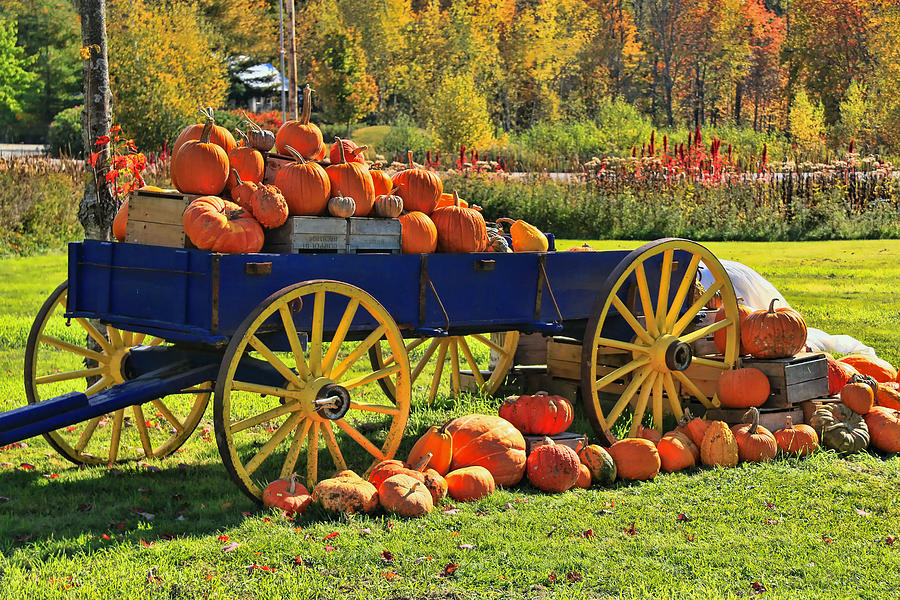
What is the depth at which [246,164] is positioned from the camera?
549cm

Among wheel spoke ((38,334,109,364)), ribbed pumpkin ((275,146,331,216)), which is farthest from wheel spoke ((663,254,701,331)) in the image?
wheel spoke ((38,334,109,364))

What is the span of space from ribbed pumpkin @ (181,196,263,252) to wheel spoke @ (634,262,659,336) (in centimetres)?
226

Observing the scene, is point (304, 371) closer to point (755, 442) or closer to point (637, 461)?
point (637, 461)

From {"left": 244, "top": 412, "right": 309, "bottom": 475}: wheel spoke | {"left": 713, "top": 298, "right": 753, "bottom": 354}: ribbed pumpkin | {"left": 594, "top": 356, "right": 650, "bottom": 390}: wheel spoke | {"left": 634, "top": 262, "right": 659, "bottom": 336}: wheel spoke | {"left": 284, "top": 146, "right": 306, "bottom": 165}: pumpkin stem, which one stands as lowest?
{"left": 244, "top": 412, "right": 309, "bottom": 475}: wheel spoke

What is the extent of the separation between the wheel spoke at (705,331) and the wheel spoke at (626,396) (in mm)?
360

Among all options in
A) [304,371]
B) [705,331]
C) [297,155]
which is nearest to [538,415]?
[705,331]

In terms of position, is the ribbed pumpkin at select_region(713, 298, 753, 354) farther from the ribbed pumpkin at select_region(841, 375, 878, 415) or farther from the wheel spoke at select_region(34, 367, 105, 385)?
the wheel spoke at select_region(34, 367, 105, 385)

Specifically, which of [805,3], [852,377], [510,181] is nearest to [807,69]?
[805,3]

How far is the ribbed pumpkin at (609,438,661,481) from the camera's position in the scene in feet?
18.3

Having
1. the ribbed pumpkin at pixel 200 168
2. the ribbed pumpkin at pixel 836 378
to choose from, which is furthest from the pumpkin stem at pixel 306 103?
the ribbed pumpkin at pixel 836 378

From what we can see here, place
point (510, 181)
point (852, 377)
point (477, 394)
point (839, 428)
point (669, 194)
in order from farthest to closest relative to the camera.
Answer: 1. point (510, 181)
2. point (669, 194)
3. point (477, 394)
4. point (852, 377)
5. point (839, 428)

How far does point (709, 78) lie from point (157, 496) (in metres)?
56.2

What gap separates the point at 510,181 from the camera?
19906mm

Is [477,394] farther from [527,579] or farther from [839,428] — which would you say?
[527,579]
